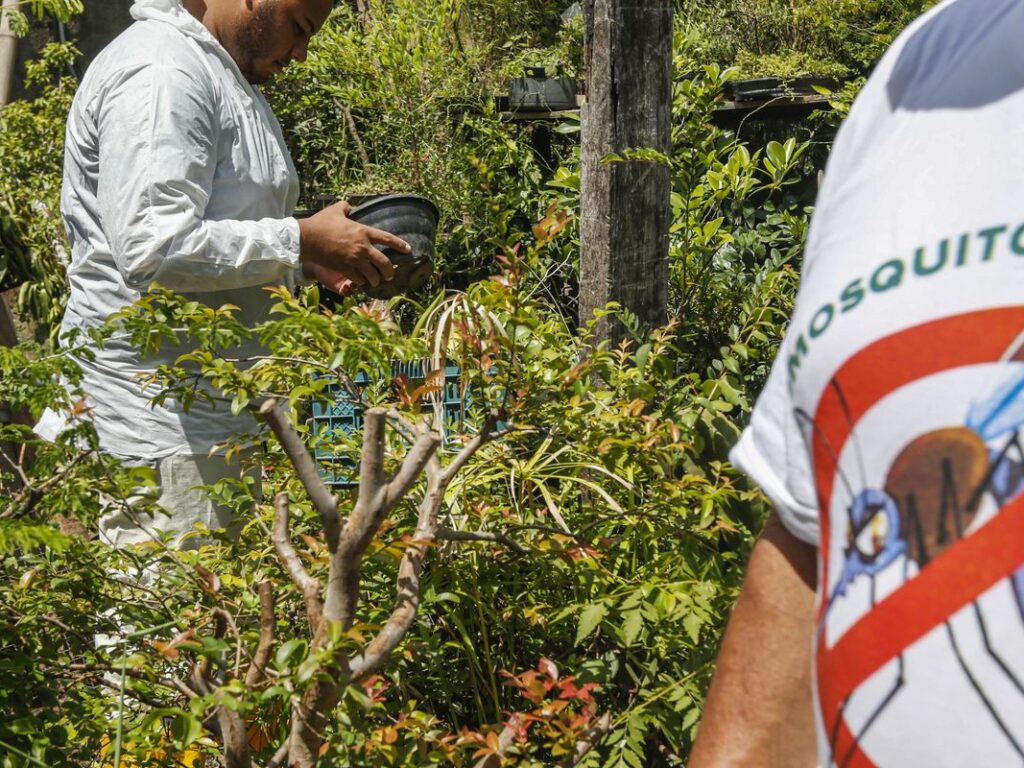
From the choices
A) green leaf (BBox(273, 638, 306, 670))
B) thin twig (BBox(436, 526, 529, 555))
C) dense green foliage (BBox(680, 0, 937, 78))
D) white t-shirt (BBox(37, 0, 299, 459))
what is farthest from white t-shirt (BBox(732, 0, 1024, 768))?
dense green foliage (BBox(680, 0, 937, 78))

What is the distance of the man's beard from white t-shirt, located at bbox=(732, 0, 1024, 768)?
7.01 feet

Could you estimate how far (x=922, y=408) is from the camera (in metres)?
0.90

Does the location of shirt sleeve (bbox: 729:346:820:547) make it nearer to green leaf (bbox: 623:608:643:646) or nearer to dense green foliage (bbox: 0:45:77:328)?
green leaf (bbox: 623:608:643:646)

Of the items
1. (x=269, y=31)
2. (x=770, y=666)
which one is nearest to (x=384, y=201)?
(x=269, y=31)

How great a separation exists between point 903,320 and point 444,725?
126 cm

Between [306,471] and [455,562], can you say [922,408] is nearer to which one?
[306,471]

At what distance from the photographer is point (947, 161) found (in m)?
0.94

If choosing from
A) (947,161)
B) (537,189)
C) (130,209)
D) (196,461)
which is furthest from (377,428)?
(537,189)

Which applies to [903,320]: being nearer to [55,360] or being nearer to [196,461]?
[55,360]

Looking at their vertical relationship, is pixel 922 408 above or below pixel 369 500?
above

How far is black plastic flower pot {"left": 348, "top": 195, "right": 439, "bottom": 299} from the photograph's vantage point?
3.10 metres

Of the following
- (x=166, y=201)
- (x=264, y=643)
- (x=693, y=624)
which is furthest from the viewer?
(x=166, y=201)

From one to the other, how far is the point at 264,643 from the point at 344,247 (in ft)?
4.52

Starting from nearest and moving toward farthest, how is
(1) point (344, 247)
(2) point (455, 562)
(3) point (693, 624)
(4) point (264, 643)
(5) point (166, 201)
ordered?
(4) point (264, 643) < (3) point (693, 624) < (2) point (455, 562) < (5) point (166, 201) < (1) point (344, 247)
